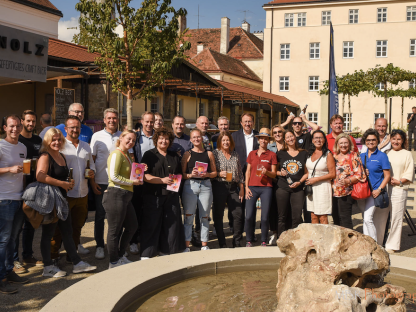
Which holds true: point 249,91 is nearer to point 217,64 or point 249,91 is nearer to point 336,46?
point 217,64

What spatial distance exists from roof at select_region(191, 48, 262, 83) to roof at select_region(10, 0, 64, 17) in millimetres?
18742

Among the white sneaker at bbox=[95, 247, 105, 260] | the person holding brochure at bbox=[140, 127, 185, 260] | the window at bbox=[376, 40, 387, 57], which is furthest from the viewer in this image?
the window at bbox=[376, 40, 387, 57]

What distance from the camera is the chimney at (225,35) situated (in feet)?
181

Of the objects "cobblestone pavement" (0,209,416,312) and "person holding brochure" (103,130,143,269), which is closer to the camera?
"cobblestone pavement" (0,209,416,312)

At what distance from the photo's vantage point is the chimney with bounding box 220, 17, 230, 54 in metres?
55.2

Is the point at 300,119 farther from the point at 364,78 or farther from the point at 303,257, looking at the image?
the point at 364,78

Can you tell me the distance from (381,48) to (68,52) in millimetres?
32032

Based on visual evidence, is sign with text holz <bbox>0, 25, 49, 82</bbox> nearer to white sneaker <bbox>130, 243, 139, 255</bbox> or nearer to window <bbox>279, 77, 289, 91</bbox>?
white sneaker <bbox>130, 243, 139, 255</bbox>

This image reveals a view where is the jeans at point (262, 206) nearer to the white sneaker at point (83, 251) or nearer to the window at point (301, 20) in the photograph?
the white sneaker at point (83, 251)

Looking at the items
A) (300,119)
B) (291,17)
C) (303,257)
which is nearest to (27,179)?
(303,257)

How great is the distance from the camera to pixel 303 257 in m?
3.78

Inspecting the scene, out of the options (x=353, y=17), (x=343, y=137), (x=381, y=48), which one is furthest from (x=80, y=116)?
(x=353, y=17)

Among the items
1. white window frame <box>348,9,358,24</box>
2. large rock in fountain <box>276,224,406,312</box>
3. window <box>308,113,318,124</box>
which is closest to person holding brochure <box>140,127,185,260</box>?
large rock in fountain <box>276,224,406,312</box>

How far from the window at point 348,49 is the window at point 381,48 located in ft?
7.58
